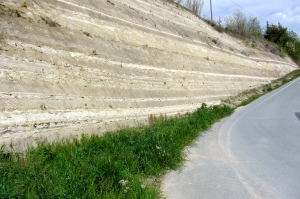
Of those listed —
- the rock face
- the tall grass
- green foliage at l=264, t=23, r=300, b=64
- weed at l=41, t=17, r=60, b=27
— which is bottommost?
the tall grass

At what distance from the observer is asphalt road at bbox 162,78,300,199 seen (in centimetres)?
489

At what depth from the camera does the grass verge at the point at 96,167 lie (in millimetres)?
4148

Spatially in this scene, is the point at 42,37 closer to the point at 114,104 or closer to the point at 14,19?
the point at 14,19

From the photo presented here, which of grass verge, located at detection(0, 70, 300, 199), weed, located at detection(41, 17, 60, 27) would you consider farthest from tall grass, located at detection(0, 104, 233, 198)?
weed, located at detection(41, 17, 60, 27)

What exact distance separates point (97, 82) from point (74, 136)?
290 centimetres

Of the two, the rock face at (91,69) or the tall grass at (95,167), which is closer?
the tall grass at (95,167)

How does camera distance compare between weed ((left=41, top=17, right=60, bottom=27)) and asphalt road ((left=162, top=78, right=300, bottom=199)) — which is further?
weed ((left=41, top=17, right=60, bottom=27))

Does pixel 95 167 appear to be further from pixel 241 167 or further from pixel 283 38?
pixel 283 38

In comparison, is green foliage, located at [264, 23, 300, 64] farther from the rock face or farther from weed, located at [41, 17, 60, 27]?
weed, located at [41, 17, 60, 27]

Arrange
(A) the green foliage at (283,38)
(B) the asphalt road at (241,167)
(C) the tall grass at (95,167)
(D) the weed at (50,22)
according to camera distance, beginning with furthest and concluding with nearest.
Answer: (A) the green foliage at (283,38) < (D) the weed at (50,22) < (B) the asphalt road at (241,167) < (C) the tall grass at (95,167)

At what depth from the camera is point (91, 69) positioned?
10.4m

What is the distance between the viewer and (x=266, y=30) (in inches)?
2047

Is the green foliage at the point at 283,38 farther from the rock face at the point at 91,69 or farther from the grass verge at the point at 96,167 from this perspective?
the grass verge at the point at 96,167

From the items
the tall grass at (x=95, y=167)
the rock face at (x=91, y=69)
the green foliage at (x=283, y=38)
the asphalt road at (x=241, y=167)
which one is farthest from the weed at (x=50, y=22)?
the green foliage at (x=283, y=38)
